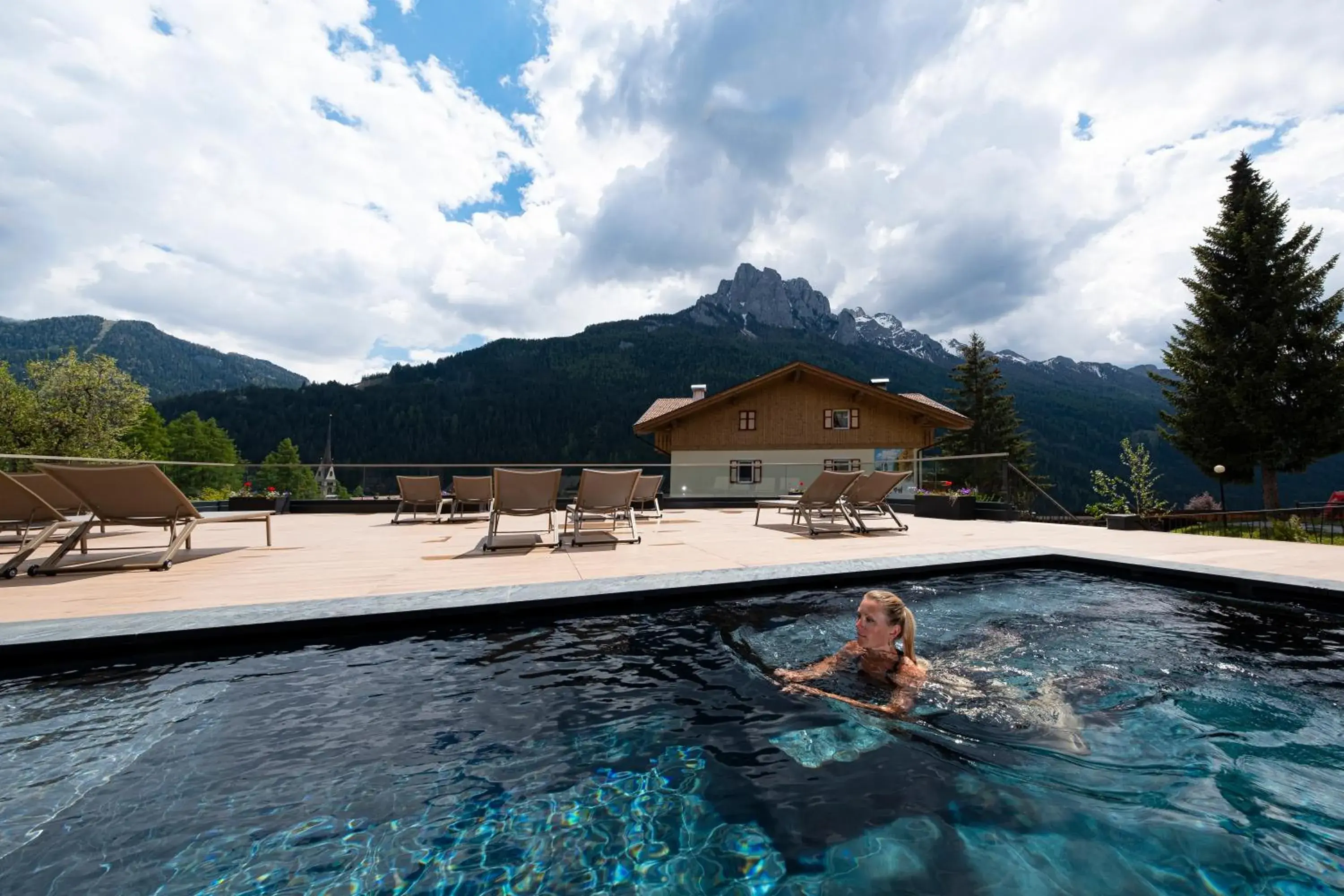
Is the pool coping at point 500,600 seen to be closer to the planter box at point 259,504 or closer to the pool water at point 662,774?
the pool water at point 662,774

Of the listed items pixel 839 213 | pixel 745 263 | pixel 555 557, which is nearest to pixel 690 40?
pixel 839 213

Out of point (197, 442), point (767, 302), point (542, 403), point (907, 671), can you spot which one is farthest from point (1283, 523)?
point (767, 302)

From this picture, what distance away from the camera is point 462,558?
17.5 feet

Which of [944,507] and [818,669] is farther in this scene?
[944,507]

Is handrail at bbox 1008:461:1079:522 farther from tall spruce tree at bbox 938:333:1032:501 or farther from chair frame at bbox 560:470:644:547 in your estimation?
tall spruce tree at bbox 938:333:1032:501

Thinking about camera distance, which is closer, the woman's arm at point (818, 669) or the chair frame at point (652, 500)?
the woman's arm at point (818, 669)

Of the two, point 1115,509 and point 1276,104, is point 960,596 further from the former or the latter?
point 1276,104

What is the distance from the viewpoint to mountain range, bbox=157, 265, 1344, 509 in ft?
259

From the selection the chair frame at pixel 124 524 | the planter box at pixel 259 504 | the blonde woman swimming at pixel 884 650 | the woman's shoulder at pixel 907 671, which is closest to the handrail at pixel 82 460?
the chair frame at pixel 124 524

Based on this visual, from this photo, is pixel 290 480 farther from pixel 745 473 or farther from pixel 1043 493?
pixel 1043 493

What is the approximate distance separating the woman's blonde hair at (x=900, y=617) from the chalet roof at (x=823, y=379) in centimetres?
1989

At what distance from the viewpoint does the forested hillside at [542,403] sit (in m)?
78.7

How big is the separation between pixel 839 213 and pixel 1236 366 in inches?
574

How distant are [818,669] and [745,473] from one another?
13681mm
